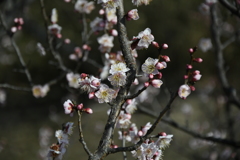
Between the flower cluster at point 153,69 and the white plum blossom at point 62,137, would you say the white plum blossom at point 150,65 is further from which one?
the white plum blossom at point 62,137

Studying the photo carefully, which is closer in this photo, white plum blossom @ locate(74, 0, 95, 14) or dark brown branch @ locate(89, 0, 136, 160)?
dark brown branch @ locate(89, 0, 136, 160)

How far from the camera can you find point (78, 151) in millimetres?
5227

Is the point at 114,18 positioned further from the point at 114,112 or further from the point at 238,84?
the point at 238,84

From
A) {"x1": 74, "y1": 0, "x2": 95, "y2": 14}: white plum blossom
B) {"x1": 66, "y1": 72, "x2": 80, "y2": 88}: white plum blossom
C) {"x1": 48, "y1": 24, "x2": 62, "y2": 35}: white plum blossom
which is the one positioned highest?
{"x1": 74, "y1": 0, "x2": 95, "y2": 14}: white plum blossom

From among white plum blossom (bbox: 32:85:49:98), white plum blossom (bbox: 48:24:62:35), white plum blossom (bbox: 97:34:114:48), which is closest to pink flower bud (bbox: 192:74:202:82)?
white plum blossom (bbox: 97:34:114:48)

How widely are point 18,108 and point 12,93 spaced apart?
20.6 inches

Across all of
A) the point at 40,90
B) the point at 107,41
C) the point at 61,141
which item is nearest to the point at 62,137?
the point at 61,141

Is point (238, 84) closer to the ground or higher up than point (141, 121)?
higher up

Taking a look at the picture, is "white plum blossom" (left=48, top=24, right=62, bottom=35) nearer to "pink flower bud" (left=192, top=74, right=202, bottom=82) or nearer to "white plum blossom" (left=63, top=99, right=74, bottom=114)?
"white plum blossom" (left=63, top=99, right=74, bottom=114)

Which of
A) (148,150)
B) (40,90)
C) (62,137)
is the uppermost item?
(40,90)

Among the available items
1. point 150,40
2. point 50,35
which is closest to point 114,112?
point 150,40

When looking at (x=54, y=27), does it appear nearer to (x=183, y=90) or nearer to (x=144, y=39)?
(x=144, y=39)

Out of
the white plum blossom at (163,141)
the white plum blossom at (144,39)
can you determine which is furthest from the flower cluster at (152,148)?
the white plum blossom at (144,39)

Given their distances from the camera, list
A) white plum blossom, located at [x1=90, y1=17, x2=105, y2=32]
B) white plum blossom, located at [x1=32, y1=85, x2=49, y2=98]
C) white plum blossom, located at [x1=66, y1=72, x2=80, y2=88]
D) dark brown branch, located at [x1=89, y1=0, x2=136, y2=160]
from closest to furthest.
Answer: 1. dark brown branch, located at [x1=89, y1=0, x2=136, y2=160]
2. white plum blossom, located at [x1=90, y1=17, x2=105, y2=32]
3. white plum blossom, located at [x1=66, y1=72, x2=80, y2=88]
4. white plum blossom, located at [x1=32, y1=85, x2=49, y2=98]
